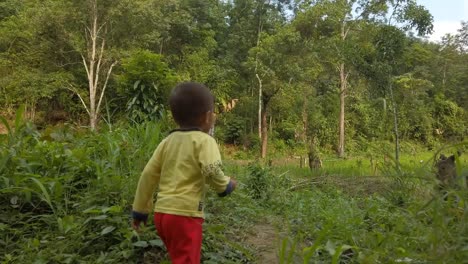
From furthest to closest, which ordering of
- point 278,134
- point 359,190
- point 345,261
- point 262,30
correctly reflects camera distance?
1. point 278,134
2. point 262,30
3. point 359,190
4. point 345,261

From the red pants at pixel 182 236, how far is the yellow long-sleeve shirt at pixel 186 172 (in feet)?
0.11

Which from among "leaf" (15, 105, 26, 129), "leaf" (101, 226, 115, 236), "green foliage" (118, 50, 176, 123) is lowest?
"leaf" (101, 226, 115, 236)

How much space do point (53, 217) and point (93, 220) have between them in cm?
30

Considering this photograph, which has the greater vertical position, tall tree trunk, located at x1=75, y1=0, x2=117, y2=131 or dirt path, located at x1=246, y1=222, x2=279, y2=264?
tall tree trunk, located at x1=75, y1=0, x2=117, y2=131

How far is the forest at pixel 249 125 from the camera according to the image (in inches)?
91.8

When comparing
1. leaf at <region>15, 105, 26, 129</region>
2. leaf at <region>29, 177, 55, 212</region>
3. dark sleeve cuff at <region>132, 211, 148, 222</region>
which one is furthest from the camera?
leaf at <region>15, 105, 26, 129</region>

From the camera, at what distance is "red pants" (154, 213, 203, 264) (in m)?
Answer: 2.01

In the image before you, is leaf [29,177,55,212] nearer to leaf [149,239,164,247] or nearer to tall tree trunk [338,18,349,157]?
leaf [149,239,164,247]

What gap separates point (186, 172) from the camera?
2.06 meters

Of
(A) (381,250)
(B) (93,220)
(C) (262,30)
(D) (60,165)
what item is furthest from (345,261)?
(C) (262,30)

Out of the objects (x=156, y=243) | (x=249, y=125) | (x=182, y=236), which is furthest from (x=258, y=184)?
(x=249, y=125)

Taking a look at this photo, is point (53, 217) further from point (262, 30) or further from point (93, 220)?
point (262, 30)

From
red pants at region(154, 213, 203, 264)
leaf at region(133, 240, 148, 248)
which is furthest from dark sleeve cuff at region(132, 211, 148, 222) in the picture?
leaf at region(133, 240, 148, 248)

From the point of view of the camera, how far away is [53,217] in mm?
2918
